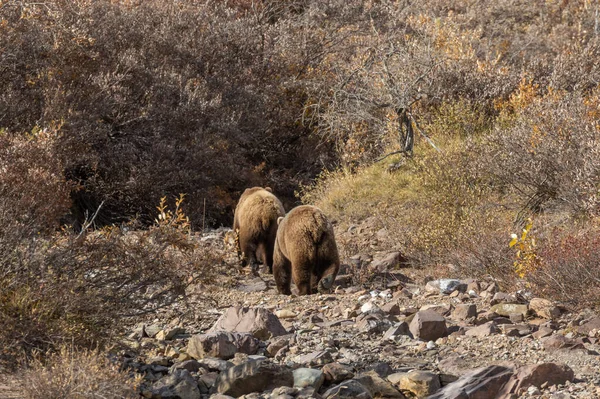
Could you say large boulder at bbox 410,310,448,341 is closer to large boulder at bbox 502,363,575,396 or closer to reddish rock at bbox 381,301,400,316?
reddish rock at bbox 381,301,400,316

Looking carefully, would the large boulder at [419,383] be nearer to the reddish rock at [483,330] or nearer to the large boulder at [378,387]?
the large boulder at [378,387]

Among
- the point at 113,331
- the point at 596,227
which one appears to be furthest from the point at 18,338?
the point at 596,227

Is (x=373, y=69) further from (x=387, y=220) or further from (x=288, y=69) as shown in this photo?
(x=387, y=220)

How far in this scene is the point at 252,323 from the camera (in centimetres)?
726

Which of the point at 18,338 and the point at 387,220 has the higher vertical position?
the point at 18,338

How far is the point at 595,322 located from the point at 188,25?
449 inches

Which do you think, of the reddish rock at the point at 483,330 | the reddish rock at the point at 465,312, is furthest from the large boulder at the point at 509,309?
the reddish rock at the point at 483,330

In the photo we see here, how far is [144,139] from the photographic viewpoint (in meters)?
14.0

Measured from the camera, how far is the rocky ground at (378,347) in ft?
18.5

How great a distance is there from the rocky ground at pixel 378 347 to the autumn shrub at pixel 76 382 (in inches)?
31.3

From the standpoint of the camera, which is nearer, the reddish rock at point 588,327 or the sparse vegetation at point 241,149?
the sparse vegetation at point 241,149

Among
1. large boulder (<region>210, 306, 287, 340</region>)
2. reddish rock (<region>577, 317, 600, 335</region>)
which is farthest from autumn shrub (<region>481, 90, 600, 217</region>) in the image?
large boulder (<region>210, 306, 287, 340</region>)

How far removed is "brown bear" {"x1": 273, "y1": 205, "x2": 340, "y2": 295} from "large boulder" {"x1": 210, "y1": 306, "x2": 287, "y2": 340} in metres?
1.68

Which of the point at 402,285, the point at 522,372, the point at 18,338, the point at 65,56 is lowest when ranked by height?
the point at 402,285
